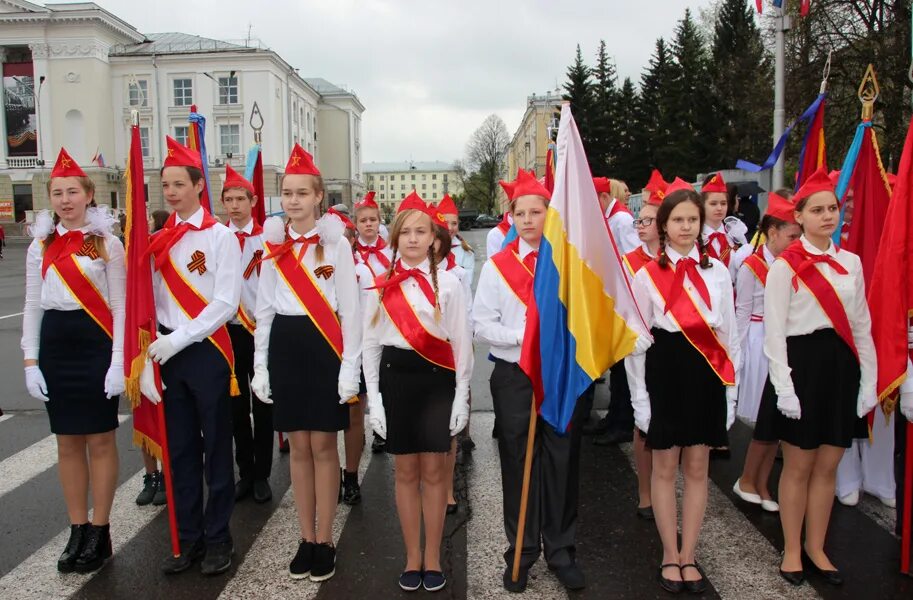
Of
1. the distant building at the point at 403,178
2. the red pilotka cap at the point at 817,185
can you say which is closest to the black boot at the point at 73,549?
the red pilotka cap at the point at 817,185

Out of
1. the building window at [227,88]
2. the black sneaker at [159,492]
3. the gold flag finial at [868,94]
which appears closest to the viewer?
the gold flag finial at [868,94]

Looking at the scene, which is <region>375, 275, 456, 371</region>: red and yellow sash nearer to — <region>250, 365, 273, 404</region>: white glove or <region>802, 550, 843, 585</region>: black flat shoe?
<region>250, 365, 273, 404</region>: white glove

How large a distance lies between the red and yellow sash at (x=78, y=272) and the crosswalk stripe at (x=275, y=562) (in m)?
1.53

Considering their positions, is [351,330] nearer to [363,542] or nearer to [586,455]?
[363,542]

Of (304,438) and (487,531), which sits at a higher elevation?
(304,438)

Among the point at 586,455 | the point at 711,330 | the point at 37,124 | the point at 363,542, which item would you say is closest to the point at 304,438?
the point at 363,542

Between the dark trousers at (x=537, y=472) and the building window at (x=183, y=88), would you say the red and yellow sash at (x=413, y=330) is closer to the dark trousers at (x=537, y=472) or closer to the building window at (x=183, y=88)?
the dark trousers at (x=537, y=472)

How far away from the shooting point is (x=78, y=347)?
13.3 ft

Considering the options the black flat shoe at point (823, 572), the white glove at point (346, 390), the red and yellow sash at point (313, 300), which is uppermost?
the red and yellow sash at point (313, 300)

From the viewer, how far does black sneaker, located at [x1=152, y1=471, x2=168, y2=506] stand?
4992 millimetres

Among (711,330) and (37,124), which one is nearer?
(711,330)

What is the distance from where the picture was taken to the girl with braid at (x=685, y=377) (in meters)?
3.72

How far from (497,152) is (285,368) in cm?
9153

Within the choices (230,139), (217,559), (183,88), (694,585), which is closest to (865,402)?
(694,585)
